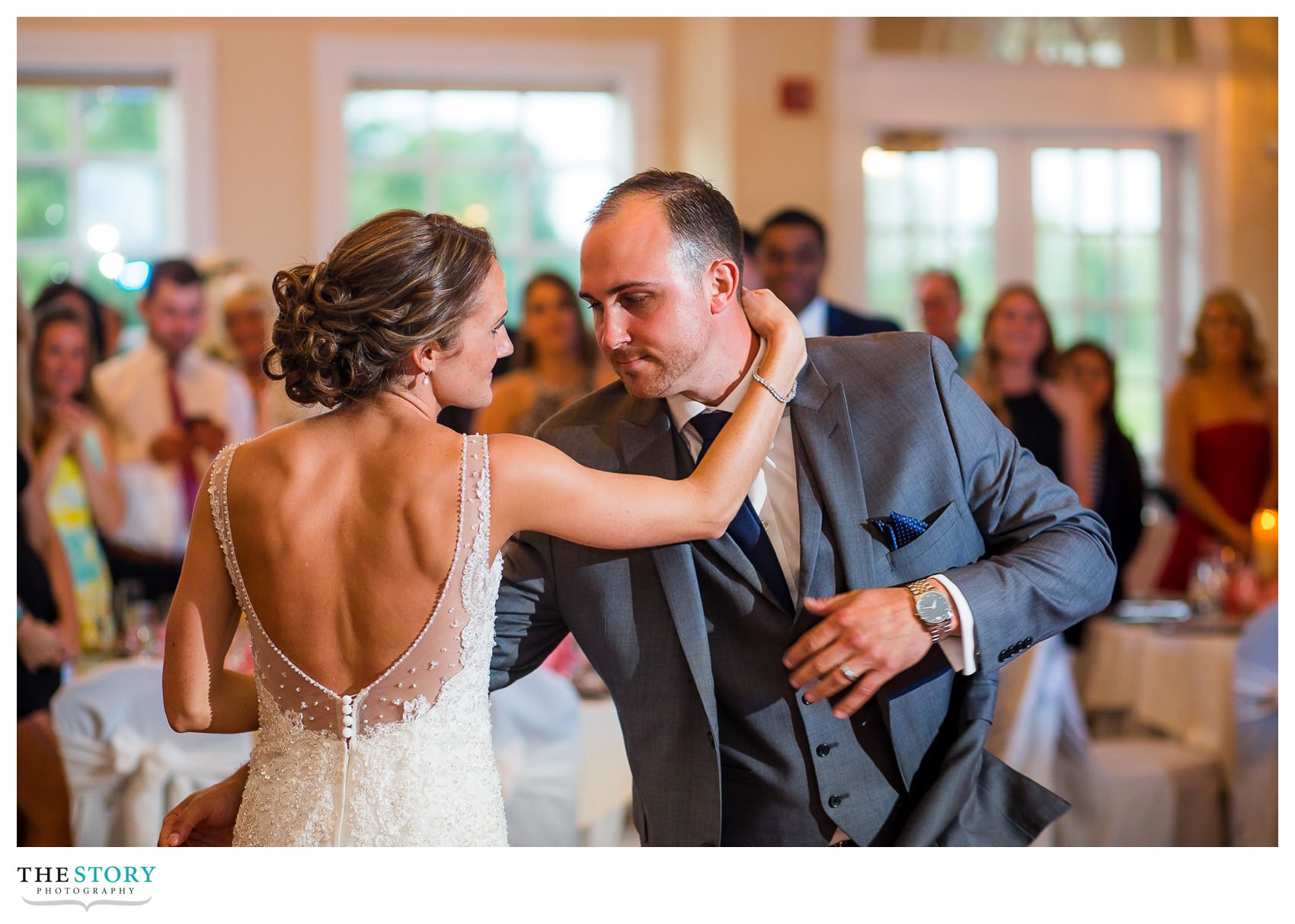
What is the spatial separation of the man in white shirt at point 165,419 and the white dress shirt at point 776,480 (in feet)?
9.94

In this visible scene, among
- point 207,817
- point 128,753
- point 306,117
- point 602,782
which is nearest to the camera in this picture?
point 207,817

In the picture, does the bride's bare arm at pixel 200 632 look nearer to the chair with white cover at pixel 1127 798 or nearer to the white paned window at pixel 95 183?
the chair with white cover at pixel 1127 798

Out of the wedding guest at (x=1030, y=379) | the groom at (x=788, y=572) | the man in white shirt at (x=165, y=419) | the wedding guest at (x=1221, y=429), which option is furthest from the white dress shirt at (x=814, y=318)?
the groom at (x=788, y=572)

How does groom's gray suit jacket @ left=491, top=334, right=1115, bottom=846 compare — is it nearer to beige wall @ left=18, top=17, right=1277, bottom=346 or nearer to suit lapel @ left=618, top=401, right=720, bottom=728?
suit lapel @ left=618, top=401, right=720, bottom=728

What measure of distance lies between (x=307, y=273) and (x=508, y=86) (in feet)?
18.6

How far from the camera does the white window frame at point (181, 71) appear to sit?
268 inches

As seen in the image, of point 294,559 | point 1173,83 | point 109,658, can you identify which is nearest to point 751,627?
point 294,559

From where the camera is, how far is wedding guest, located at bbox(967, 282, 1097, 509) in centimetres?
468

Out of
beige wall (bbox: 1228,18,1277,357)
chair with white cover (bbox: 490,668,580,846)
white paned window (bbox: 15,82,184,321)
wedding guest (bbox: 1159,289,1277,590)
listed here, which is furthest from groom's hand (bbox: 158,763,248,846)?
beige wall (bbox: 1228,18,1277,357)

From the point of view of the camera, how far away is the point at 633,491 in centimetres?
182

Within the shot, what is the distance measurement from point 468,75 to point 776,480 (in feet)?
18.2

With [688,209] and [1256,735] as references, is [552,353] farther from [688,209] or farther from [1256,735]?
[688,209]
